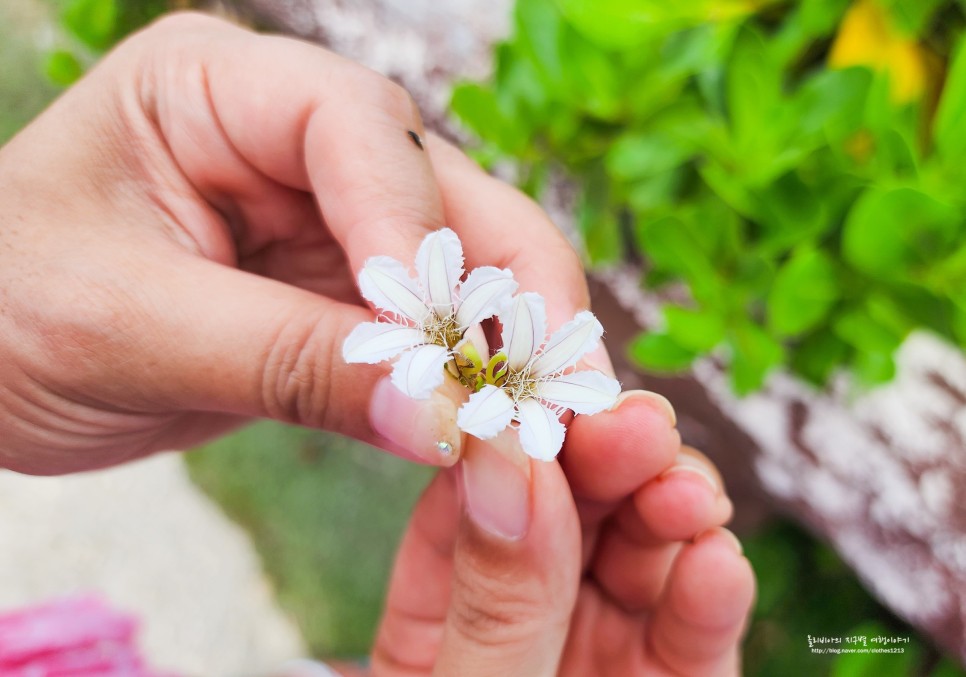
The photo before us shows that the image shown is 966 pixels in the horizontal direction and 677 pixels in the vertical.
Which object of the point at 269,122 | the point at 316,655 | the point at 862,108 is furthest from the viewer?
the point at 316,655

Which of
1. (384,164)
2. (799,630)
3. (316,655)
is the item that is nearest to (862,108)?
(384,164)

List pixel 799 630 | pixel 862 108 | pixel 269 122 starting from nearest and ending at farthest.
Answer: pixel 269 122, pixel 862 108, pixel 799 630

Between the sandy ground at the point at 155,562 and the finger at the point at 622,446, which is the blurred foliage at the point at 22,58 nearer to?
the sandy ground at the point at 155,562

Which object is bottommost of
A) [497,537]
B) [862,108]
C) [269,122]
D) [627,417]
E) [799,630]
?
[799,630]

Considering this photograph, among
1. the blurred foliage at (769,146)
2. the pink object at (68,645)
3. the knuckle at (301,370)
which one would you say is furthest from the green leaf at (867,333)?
the pink object at (68,645)

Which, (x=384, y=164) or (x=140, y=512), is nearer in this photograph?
(x=384, y=164)

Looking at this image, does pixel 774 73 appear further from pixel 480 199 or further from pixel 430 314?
pixel 430 314
